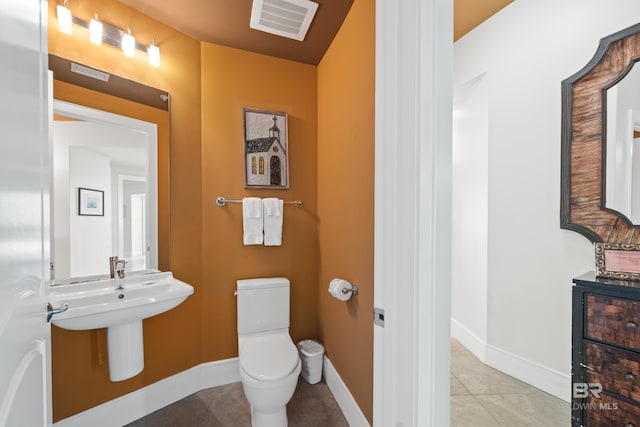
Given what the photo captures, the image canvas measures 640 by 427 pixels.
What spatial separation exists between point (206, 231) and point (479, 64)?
256cm

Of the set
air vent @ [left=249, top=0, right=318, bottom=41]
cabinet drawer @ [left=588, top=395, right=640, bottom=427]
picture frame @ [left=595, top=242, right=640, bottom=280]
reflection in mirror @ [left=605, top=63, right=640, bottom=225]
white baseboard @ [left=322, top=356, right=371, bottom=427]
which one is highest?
air vent @ [left=249, top=0, right=318, bottom=41]

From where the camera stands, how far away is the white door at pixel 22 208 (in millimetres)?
389

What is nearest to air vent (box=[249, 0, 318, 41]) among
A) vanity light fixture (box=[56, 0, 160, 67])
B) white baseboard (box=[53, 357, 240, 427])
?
vanity light fixture (box=[56, 0, 160, 67])

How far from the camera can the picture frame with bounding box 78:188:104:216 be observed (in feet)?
4.84

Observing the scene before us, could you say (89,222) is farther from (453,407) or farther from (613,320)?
(613,320)

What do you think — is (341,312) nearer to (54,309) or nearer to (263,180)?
(263,180)

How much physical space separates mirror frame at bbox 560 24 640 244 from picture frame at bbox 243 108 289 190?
6.19ft

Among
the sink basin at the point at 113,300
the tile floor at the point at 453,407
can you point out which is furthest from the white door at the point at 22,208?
the tile floor at the point at 453,407

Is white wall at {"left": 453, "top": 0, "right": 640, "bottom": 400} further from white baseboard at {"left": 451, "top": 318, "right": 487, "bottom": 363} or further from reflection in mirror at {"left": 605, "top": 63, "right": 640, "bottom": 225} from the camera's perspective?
reflection in mirror at {"left": 605, "top": 63, "right": 640, "bottom": 225}

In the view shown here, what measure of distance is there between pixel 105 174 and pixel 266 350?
4.83 feet

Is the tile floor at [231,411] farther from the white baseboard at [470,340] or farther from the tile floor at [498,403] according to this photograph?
the white baseboard at [470,340]

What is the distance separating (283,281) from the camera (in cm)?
198

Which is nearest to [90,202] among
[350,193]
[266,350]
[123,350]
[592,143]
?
[123,350]

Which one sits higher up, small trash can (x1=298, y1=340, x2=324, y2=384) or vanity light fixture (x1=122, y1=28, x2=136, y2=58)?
vanity light fixture (x1=122, y1=28, x2=136, y2=58)
